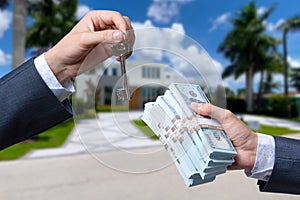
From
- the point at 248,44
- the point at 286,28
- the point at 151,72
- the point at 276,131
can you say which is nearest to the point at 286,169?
the point at 151,72

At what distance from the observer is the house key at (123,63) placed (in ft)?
2.62

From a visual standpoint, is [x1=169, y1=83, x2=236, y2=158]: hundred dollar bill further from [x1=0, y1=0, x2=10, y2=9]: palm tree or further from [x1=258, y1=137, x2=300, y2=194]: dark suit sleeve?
[x1=0, y1=0, x2=10, y2=9]: palm tree

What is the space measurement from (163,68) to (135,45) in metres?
0.11

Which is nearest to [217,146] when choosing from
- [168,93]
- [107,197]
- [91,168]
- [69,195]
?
[168,93]

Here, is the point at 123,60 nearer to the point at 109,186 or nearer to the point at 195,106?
the point at 195,106

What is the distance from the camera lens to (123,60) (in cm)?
81

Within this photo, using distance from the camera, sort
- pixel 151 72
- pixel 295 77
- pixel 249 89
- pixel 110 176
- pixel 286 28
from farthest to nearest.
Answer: pixel 295 77 → pixel 249 89 → pixel 286 28 → pixel 110 176 → pixel 151 72

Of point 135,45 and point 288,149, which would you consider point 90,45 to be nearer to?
point 135,45

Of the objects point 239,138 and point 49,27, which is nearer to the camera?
point 239,138

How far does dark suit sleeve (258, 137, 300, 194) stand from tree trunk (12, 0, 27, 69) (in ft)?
22.8

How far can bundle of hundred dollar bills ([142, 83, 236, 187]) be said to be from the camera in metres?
0.73

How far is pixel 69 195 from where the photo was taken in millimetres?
3051

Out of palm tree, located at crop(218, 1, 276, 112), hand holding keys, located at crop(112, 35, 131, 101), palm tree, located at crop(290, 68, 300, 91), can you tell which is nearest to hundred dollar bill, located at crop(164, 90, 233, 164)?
hand holding keys, located at crop(112, 35, 131, 101)

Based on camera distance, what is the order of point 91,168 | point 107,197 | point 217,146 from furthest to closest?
point 91,168 < point 107,197 < point 217,146
